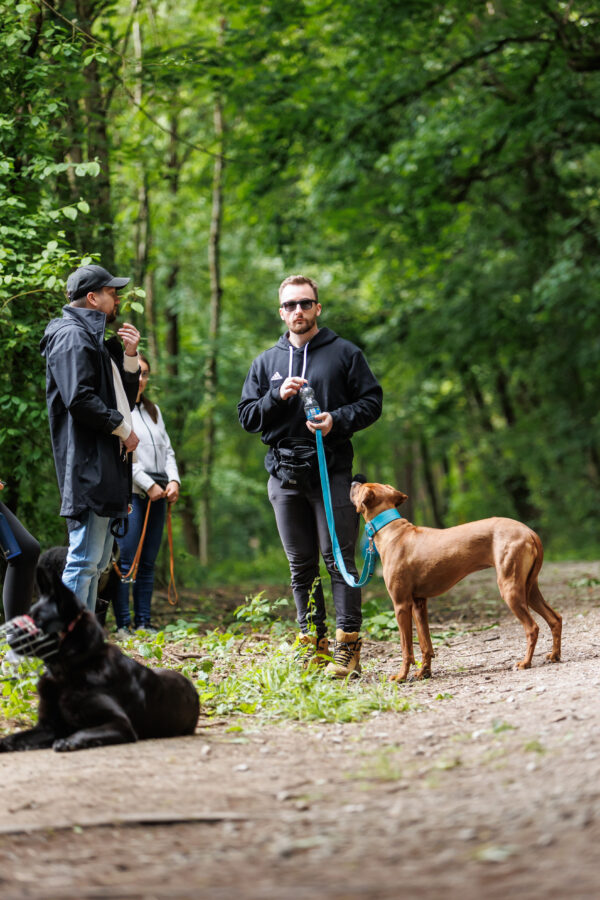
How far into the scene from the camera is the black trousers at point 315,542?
6.02m

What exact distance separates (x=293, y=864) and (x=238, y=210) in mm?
14559

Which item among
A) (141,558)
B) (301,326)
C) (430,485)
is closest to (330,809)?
(301,326)

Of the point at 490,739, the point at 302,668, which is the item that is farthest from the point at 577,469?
the point at 490,739

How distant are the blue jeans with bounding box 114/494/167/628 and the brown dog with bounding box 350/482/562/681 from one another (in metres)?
2.36

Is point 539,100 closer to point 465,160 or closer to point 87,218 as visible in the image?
point 465,160

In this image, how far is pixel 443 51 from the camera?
544 inches

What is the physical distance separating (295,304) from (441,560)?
1.92 m

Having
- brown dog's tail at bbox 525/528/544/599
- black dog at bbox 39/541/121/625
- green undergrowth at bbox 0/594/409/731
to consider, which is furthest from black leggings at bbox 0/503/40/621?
brown dog's tail at bbox 525/528/544/599

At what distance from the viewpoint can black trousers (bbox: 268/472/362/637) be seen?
6023 mm

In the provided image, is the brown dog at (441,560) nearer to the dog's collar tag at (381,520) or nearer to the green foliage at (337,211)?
the dog's collar tag at (381,520)

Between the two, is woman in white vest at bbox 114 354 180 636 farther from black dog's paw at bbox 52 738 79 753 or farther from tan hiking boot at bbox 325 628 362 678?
black dog's paw at bbox 52 738 79 753

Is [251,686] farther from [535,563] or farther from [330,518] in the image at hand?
[535,563]

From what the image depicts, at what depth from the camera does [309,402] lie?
5.84 meters

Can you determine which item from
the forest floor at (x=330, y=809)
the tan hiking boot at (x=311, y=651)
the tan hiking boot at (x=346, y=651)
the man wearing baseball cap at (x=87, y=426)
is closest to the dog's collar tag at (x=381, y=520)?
the tan hiking boot at (x=346, y=651)
